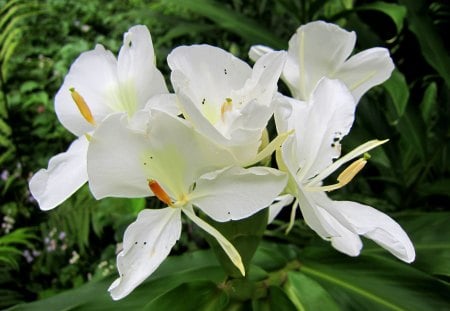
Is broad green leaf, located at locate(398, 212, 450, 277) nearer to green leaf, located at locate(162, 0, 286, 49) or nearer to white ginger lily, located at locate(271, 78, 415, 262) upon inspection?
white ginger lily, located at locate(271, 78, 415, 262)

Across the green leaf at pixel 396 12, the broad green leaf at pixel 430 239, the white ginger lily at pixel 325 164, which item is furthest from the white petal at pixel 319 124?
the green leaf at pixel 396 12

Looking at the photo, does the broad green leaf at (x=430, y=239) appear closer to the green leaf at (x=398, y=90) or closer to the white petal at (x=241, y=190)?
the green leaf at (x=398, y=90)

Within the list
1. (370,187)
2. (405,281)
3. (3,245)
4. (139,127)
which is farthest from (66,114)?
(3,245)

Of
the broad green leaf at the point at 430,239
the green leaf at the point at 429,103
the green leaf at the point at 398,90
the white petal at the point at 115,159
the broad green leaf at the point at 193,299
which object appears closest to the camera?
the white petal at the point at 115,159

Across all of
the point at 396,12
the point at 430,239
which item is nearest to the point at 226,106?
the point at 430,239

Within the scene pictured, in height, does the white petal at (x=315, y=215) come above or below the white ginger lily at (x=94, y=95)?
below

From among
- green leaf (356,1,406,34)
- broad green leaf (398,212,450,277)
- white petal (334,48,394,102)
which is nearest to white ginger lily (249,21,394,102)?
white petal (334,48,394,102)
